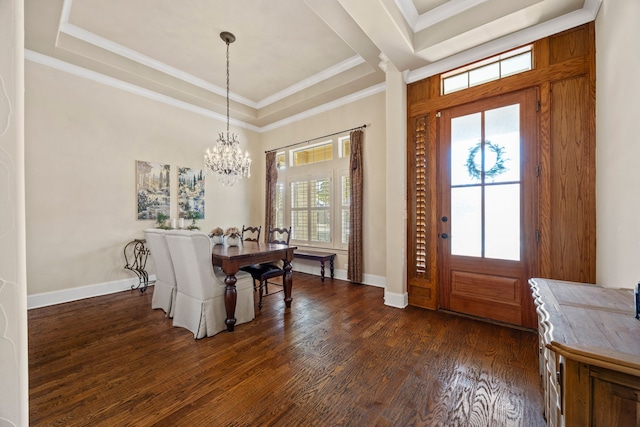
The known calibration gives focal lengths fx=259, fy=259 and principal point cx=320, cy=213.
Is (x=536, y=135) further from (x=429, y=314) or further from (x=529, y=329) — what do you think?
(x=429, y=314)

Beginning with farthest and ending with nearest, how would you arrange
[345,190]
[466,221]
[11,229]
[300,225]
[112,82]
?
[300,225], [345,190], [112,82], [466,221], [11,229]

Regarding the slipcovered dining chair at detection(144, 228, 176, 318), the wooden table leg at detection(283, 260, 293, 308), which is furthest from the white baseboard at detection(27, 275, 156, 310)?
the wooden table leg at detection(283, 260, 293, 308)

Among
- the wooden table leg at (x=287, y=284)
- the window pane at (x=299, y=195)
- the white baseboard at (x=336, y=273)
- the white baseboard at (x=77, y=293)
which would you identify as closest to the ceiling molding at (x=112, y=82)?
the window pane at (x=299, y=195)

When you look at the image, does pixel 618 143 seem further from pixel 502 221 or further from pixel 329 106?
pixel 329 106

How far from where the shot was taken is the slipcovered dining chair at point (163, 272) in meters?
2.98

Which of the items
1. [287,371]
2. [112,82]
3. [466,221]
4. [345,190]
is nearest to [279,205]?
[345,190]

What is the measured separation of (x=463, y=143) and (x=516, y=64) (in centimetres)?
92

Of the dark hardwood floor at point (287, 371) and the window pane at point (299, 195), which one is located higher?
the window pane at point (299, 195)

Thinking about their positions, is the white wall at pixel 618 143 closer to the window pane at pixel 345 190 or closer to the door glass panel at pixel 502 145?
the door glass panel at pixel 502 145

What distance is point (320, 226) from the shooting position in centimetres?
517

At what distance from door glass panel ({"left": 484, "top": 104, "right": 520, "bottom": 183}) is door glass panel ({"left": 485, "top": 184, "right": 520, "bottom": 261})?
0.13 meters

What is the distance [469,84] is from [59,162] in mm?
5476

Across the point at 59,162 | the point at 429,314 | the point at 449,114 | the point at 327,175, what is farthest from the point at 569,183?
the point at 59,162

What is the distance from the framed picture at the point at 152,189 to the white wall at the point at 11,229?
14.1ft
